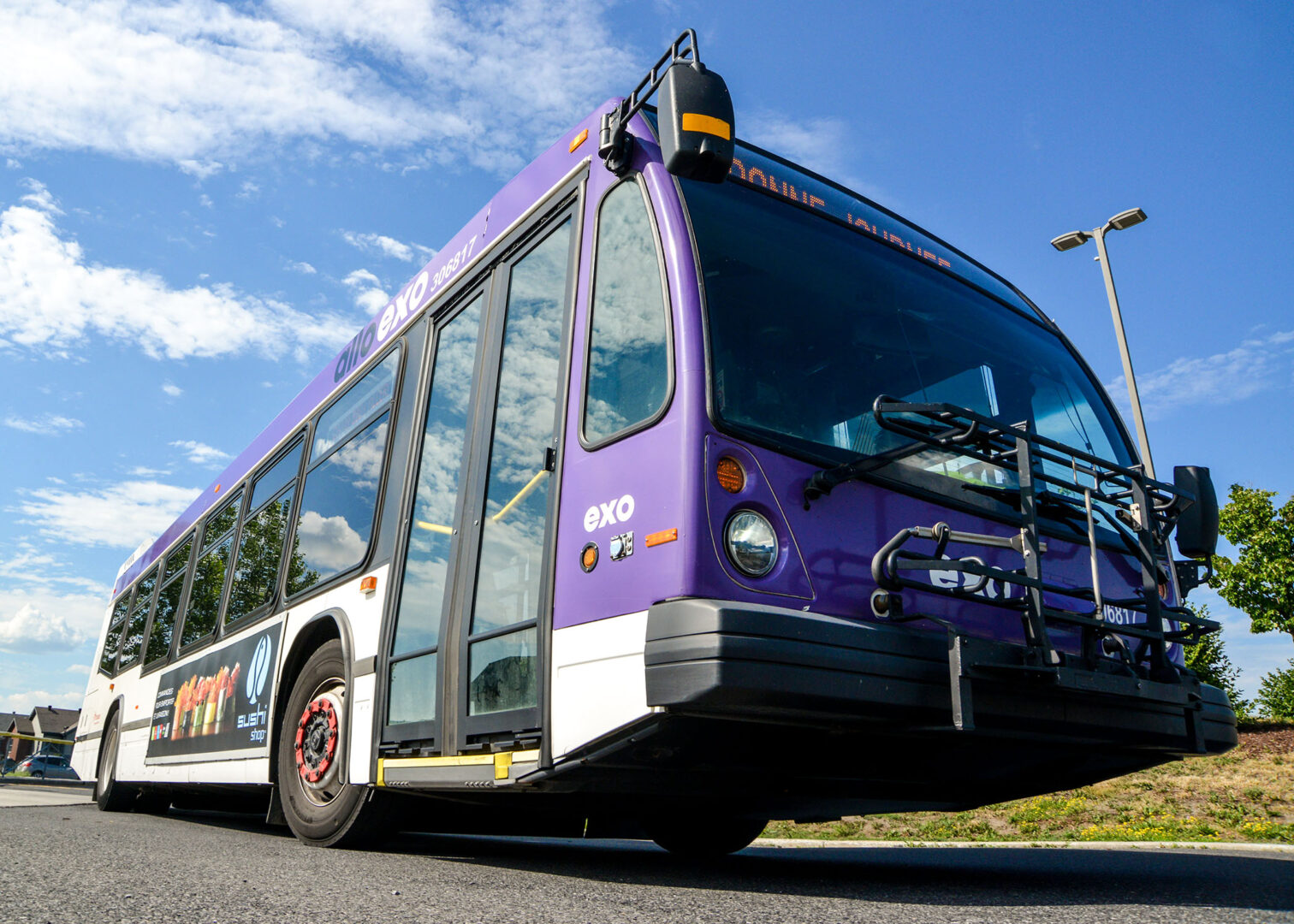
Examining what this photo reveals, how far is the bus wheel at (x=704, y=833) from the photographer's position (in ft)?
18.2

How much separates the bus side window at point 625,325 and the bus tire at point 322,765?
2517mm

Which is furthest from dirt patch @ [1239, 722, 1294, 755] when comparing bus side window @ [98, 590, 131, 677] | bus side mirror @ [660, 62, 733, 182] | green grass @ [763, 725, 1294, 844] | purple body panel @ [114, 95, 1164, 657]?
bus side window @ [98, 590, 131, 677]

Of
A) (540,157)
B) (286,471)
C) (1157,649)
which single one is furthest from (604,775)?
(286,471)

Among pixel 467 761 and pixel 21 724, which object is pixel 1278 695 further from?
pixel 21 724

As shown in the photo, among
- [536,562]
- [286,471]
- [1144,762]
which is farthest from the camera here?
[286,471]

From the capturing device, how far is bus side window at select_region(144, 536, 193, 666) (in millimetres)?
9609

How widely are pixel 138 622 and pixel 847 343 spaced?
9911mm

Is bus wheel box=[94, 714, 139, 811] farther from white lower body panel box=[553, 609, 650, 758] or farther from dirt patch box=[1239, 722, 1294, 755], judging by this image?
dirt patch box=[1239, 722, 1294, 755]

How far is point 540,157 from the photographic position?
464 cm

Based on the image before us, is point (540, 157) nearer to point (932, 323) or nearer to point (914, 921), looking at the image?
point (932, 323)

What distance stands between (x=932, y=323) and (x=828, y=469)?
127 cm

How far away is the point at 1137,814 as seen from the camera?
9.28 meters

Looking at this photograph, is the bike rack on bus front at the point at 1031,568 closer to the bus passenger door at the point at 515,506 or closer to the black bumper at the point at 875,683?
the black bumper at the point at 875,683

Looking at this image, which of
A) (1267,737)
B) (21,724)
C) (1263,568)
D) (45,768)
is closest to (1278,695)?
(1263,568)
